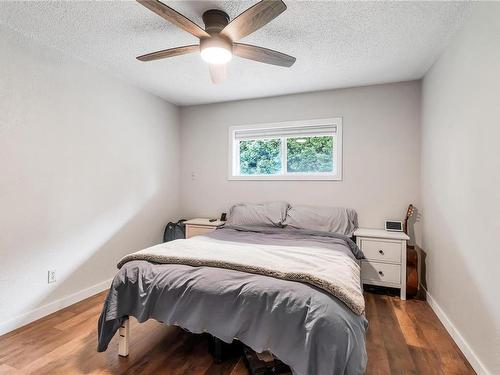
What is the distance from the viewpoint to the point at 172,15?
1.55 meters

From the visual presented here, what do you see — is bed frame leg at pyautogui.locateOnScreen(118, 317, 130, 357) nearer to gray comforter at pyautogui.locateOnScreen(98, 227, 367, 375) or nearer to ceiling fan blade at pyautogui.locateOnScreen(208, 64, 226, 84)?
gray comforter at pyautogui.locateOnScreen(98, 227, 367, 375)

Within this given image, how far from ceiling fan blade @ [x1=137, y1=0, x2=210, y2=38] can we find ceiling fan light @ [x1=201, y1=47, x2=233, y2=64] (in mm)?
89

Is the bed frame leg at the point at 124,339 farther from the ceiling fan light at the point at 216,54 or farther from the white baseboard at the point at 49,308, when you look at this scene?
the ceiling fan light at the point at 216,54

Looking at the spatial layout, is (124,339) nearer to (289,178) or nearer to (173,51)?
(173,51)

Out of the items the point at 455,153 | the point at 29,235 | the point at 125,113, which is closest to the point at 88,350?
the point at 29,235

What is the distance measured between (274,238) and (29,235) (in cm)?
211

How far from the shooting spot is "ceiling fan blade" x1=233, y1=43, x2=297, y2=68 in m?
1.89

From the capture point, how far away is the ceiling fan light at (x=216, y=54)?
6.00ft

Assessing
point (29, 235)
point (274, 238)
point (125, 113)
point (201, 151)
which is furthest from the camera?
point (201, 151)

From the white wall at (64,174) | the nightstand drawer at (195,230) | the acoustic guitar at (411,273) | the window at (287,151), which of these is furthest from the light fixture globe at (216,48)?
the acoustic guitar at (411,273)

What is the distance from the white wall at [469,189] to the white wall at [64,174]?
321 cm

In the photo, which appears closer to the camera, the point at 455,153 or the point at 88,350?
the point at 88,350

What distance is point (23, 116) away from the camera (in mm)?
2156

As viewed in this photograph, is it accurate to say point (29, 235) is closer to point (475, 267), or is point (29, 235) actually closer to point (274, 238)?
point (274, 238)
